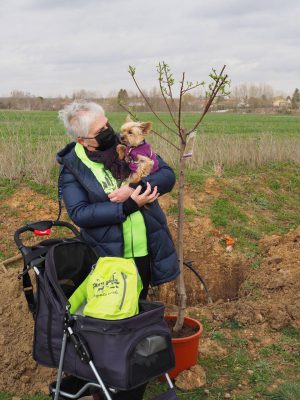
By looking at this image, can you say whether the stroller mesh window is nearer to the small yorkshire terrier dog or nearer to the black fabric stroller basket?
the black fabric stroller basket

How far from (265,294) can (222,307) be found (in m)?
0.57

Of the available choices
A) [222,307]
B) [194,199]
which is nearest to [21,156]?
[194,199]

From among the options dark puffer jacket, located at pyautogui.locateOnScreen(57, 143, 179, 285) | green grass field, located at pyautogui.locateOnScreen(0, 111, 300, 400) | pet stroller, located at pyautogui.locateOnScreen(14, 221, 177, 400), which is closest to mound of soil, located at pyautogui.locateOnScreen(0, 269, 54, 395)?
green grass field, located at pyautogui.locateOnScreen(0, 111, 300, 400)

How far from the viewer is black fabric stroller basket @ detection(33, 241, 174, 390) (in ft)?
9.05

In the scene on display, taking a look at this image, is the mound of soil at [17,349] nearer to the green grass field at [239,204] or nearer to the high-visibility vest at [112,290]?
the green grass field at [239,204]

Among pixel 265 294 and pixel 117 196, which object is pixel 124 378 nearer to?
pixel 117 196

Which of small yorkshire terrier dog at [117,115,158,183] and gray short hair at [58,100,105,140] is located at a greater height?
gray short hair at [58,100,105,140]

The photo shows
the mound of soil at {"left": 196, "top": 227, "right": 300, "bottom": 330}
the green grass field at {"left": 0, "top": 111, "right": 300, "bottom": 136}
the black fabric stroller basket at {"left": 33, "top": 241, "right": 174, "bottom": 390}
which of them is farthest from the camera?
the green grass field at {"left": 0, "top": 111, "right": 300, "bottom": 136}

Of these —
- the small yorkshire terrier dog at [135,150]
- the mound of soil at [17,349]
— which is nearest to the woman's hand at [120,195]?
the small yorkshire terrier dog at [135,150]

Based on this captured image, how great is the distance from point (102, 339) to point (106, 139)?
4.25 ft

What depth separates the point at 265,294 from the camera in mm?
5633

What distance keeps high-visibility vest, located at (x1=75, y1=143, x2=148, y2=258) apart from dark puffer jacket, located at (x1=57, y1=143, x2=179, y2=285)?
30 mm

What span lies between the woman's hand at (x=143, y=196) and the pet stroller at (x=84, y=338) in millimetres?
496

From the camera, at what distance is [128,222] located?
3408 mm
